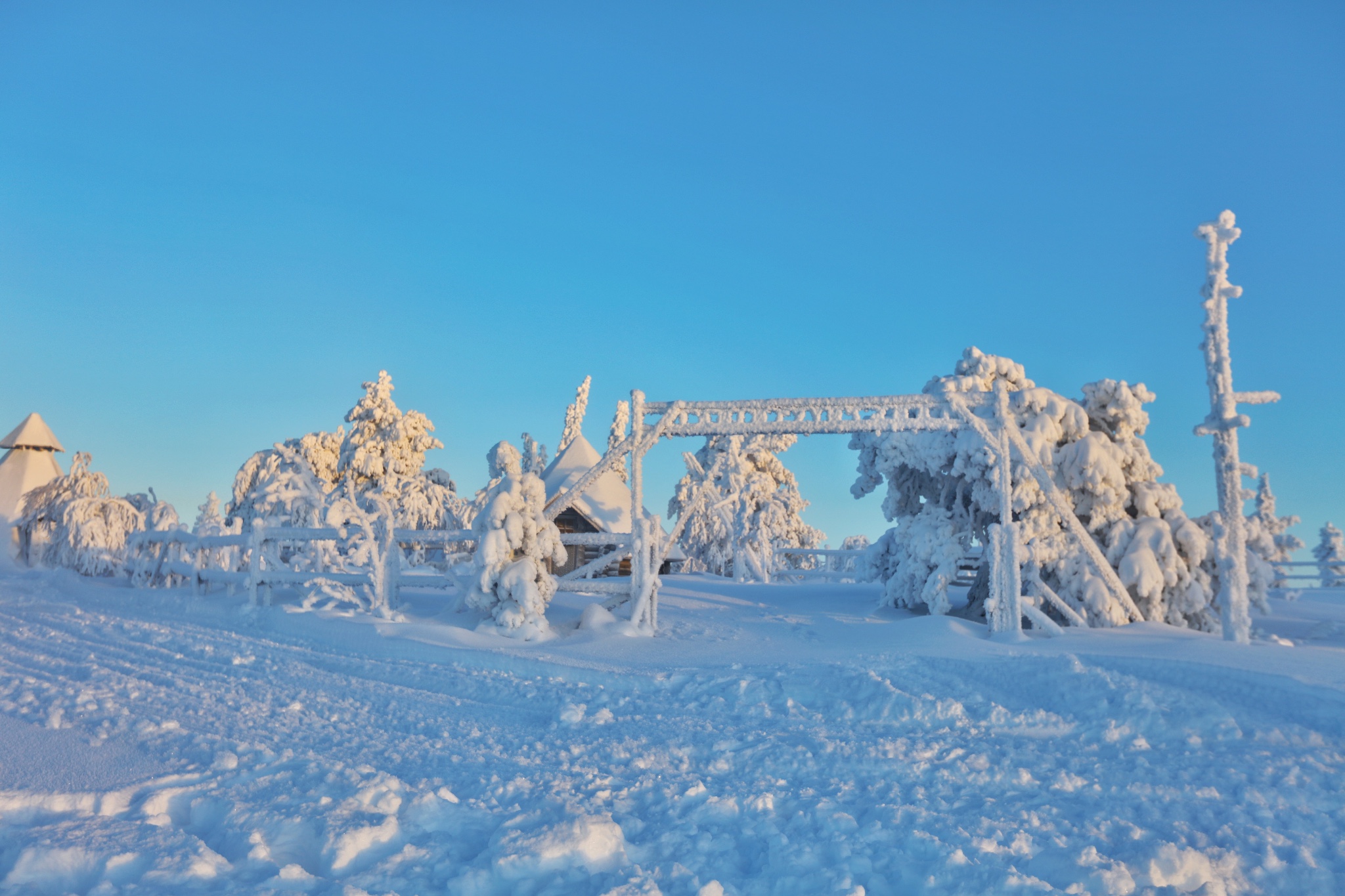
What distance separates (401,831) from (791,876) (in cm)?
189

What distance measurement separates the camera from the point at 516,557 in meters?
12.5

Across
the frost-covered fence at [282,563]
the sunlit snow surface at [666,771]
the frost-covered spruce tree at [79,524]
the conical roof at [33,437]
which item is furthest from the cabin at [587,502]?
the conical roof at [33,437]

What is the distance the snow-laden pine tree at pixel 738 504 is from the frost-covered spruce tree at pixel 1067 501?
12036 mm

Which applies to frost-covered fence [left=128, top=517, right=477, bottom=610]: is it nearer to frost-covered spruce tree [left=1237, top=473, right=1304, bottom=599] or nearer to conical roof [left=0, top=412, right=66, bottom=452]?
conical roof [left=0, top=412, right=66, bottom=452]

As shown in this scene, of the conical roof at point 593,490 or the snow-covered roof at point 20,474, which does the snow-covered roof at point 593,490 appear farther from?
the snow-covered roof at point 20,474

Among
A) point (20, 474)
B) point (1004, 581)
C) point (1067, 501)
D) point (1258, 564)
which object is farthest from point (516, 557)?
point (20, 474)

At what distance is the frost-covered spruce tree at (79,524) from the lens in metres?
24.1

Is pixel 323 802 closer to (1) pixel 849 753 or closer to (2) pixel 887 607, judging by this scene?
(1) pixel 849 753

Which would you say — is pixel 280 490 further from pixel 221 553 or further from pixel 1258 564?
pixel 1258 564

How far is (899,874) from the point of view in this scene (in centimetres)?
346

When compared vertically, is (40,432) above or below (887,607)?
above

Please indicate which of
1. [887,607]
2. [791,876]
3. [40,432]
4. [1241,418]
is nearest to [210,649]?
[791,876]

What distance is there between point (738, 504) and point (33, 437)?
26969 millimetres

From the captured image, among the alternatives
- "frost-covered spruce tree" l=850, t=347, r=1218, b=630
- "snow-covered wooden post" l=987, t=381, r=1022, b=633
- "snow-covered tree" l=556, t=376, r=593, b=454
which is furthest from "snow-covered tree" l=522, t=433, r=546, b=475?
"snow-covered wooden post" l=987, t=381, r=1022, b=633
